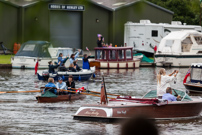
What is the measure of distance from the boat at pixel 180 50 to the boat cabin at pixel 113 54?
2542 mm

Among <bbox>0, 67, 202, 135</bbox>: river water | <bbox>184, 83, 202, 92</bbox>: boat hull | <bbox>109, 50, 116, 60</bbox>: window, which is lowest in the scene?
<bbox>0, 67, 202, 135</bbox>: river water

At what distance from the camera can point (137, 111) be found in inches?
609

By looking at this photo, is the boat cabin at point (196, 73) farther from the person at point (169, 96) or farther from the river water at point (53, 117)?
the person at point (169, 96)

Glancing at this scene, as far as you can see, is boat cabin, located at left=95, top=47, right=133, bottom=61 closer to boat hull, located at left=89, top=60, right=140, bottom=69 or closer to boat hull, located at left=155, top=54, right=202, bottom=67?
boat hull, located at left=89, top=60, right=140, bottom=69

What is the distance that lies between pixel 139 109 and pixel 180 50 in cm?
2720

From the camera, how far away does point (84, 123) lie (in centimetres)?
1609

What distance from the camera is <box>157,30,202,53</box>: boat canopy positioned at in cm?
4238

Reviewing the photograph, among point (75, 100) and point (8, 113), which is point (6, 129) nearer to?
point (8, 113)

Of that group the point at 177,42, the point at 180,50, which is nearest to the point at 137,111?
the point at 177,42

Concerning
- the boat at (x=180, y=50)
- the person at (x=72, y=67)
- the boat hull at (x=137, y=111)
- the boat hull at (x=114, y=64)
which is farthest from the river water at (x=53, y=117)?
the boat at (x=180, y=50)

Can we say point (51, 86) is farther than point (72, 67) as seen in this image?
No

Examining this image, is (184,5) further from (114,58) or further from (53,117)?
(114,58)

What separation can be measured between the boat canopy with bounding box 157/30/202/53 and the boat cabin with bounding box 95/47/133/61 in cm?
276

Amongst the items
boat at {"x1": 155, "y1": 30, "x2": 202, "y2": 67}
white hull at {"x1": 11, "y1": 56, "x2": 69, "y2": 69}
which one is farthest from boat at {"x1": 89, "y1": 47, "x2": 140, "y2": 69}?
white hull at {"x1": 11, "y1": 56, "x2": 69, "y2": 69}
